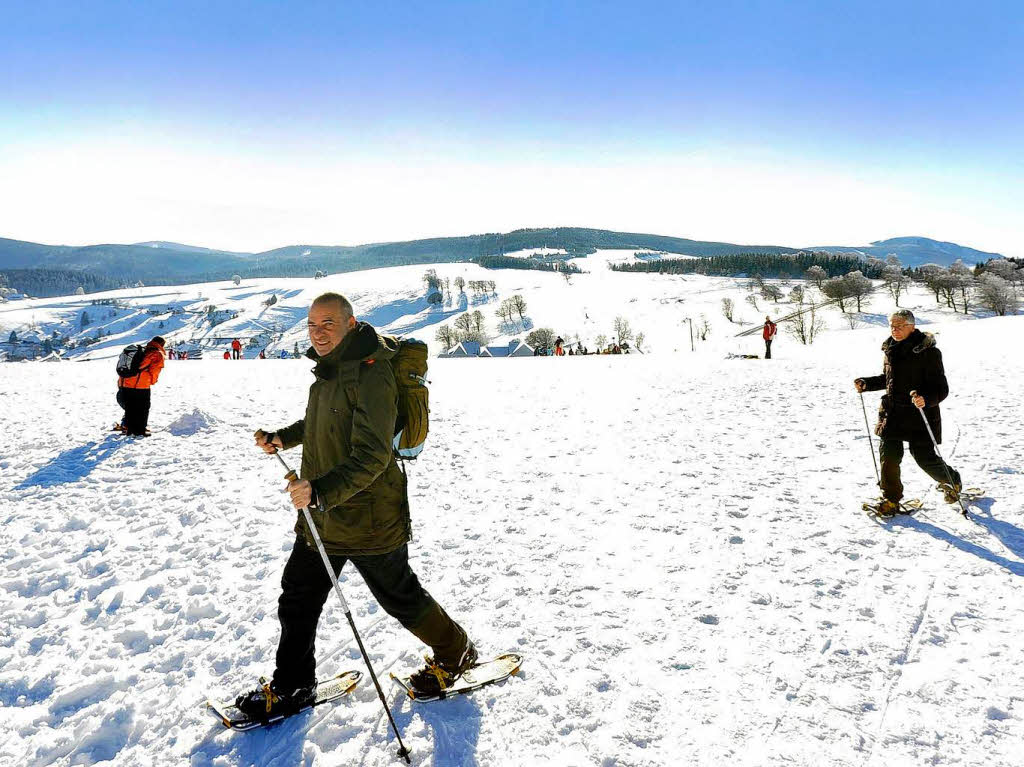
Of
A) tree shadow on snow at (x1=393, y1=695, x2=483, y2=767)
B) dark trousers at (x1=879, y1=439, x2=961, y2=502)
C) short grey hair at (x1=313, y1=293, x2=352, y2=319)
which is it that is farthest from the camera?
dark trousers at (x1=879, y1=439, x2=961, y2=502)

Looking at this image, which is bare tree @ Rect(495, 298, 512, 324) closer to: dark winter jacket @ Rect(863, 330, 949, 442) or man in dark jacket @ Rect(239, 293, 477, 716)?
dark winter jacket @ Rect(863, 330, 949, 442)

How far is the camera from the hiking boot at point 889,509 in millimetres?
6208

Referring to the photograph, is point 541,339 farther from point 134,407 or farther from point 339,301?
point 339,301

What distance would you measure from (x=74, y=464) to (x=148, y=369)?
2142 mm

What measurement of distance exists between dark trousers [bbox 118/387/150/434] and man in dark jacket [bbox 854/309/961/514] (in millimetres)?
12006

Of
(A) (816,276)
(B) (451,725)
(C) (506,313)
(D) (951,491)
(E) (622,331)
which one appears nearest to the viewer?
(B) (451,725)

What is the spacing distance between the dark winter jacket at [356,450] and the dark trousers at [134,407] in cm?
926

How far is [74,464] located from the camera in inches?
353

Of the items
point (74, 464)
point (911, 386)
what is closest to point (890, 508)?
point (911, 386)

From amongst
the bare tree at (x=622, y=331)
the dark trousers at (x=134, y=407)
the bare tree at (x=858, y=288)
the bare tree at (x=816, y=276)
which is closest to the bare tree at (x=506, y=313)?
the bare tree at (x=622, y=331)

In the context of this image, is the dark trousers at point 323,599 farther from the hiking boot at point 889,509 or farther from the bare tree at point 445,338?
the bare tree at point 445,338

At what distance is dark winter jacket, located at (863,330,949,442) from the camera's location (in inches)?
232

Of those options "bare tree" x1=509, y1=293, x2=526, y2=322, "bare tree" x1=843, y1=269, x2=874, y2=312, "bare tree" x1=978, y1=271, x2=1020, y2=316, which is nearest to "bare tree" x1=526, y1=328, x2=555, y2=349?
"bare tree" x1=509, y1=293, x2=526, y2=322

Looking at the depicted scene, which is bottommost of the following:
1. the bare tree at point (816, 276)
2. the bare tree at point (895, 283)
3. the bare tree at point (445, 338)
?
the bare tree at point (445, 338)
